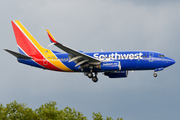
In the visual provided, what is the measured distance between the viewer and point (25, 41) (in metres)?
86.1

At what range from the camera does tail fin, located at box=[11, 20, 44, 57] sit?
84.2 meters

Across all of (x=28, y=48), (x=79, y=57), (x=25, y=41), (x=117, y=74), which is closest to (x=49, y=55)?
(x=28, y=48)

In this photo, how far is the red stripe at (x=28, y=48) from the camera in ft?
269

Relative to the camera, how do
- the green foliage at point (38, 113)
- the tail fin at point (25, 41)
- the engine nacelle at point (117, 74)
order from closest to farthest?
the green foliage at point (38, 113)
the engine nacelle at point (117, 74)
the tail fin at point (25, 41)

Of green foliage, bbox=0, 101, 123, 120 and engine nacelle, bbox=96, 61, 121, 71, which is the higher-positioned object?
engine nacelle, bbox=96, 61, 121, 71

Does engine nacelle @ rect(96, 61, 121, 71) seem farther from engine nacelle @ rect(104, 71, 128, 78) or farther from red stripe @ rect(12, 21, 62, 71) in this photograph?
red stripe @ rect(12, 21, 62, 71)

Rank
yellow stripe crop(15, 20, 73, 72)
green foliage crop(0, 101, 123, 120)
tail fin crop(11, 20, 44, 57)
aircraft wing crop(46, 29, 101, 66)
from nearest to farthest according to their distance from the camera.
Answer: green foliage crop(0, 101, 123, 120), aircraft wing crop(46, 29, 101, 66), yellow stripe crop(15, 20, 73, 72), tail fin crop(11, 20, 44, 57)

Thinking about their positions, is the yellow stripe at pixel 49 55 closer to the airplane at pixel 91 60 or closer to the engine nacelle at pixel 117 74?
the airplane at pixel 91 60

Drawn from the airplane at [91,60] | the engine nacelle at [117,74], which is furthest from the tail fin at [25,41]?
the engine nacelle at [117,74]

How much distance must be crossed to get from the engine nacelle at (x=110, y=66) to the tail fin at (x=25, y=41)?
1328cm

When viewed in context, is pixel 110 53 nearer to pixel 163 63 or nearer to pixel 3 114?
pixel 163 63

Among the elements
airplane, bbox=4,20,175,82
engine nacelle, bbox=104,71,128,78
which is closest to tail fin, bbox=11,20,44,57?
airplane, bbox=4,20,175,82

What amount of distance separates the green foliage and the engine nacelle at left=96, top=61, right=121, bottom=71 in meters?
21.5

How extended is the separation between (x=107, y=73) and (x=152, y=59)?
10902 mm
